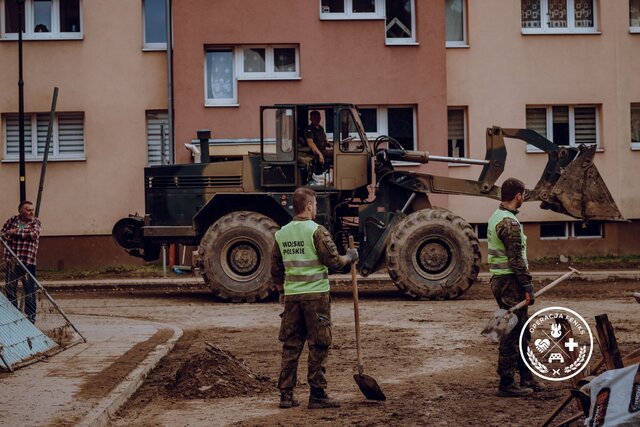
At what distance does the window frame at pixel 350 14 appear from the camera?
2600cm

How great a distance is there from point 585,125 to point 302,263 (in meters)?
19.2

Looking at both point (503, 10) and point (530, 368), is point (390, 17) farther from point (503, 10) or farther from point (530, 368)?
point (530, 368)

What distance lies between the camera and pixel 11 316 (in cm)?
1216

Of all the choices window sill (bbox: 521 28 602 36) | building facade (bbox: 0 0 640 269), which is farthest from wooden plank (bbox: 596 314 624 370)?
window sill (bbox: 521 28 602 36)

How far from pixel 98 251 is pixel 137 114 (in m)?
3.30

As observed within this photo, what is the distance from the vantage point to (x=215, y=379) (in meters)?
9.92

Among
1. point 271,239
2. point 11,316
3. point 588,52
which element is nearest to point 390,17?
point 588,52

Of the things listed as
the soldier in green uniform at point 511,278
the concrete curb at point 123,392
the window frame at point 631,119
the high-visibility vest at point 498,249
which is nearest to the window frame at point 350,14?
the window frame at point 631,119

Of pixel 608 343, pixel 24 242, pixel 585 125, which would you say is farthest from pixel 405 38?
pixel 608 343

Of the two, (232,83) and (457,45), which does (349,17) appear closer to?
(457,45)

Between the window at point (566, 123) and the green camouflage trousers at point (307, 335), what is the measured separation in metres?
18.8

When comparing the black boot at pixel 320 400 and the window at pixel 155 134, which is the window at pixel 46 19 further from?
the black boot at pixel 320 400

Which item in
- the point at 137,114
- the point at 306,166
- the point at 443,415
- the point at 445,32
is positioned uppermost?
the point at 445,32

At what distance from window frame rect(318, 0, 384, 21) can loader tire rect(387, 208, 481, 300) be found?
9265 mm
